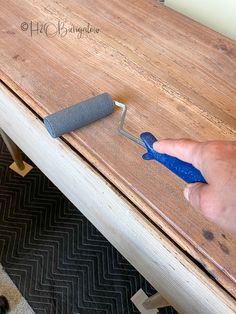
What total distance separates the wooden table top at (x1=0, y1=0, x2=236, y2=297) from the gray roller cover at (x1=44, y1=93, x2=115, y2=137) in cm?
2

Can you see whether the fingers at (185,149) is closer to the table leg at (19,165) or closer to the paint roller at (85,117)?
the paint roller at (85,117)

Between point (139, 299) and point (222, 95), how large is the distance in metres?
0.67

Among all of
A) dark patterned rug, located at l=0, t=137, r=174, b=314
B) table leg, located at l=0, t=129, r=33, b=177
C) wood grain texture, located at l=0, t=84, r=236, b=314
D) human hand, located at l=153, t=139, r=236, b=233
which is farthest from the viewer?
table leg, located at l=0, t=129, r=33, b=177

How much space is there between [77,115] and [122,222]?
20 cm

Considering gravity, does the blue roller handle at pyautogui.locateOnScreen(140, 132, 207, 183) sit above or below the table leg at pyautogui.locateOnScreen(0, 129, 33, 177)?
above

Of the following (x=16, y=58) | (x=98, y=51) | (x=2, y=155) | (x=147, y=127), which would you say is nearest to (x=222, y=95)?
(x=147, y=127)

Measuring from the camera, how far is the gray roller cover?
0.51 metres

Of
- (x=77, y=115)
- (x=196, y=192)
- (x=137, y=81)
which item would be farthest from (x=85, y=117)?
(x=196, y=192)

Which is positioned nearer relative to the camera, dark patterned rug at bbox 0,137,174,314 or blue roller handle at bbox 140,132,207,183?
blue roller handle at bbox 140,132,207,183

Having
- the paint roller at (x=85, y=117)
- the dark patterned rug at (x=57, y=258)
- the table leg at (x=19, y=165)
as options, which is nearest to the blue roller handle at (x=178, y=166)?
the paint roller at (x=85, y=117)

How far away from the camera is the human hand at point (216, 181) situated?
0.30m

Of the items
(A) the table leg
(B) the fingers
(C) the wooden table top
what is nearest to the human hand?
(B) the fingers

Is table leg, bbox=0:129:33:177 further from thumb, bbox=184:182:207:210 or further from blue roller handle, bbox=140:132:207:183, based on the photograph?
thumb, bbox=184:182:207:210

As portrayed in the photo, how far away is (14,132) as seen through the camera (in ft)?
2.53
